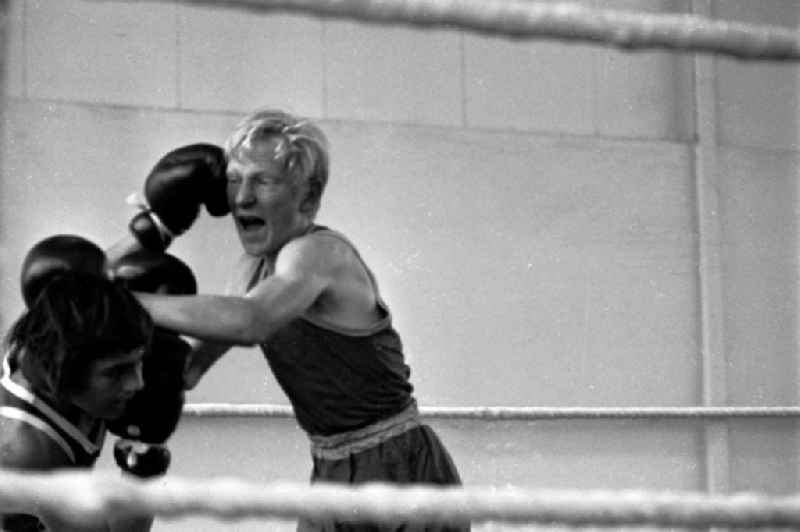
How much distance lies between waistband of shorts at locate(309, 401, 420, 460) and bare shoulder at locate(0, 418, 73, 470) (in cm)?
33

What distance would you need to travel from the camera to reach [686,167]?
3.71m

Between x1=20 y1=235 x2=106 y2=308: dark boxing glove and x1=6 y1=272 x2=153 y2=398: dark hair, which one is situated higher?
x1=20 y1=235 x2=106 y2=308: dark boxing glove

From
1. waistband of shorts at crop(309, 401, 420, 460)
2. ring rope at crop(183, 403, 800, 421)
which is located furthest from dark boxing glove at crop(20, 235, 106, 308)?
ring rope at crop(183, 403, 800, 421)

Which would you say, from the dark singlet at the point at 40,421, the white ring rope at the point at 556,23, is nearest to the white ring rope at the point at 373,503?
the white ring rope at the point at 556,23

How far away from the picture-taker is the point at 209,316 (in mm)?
1534

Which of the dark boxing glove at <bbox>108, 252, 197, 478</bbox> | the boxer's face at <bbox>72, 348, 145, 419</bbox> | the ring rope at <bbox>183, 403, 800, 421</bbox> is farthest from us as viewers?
the ring rope at <bbox>183, 403, 800, 421</bbox>

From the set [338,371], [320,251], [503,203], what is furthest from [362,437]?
[503,203]

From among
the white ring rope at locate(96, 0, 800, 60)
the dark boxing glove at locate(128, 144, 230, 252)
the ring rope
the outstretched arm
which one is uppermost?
the white ring rope at locate(96, 0, 800, 60)

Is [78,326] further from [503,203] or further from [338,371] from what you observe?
[503,203]

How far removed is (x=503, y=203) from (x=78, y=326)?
206 centimetres

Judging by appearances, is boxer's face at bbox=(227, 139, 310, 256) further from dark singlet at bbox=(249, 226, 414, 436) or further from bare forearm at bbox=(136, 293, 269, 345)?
bare forearm at bbox=(136, 293, 269, 345)

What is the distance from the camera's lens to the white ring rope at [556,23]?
0.64 metres

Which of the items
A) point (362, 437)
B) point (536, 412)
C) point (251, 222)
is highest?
point (251, 222)

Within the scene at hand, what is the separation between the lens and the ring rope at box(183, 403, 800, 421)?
2891mm
